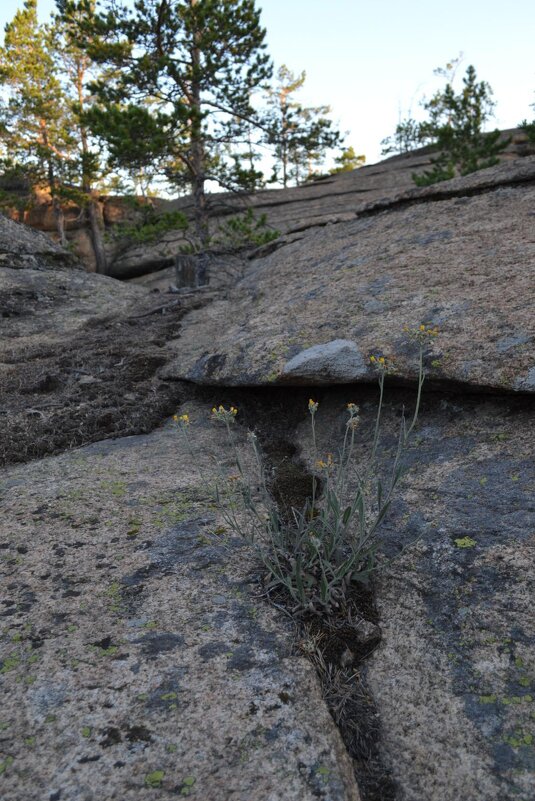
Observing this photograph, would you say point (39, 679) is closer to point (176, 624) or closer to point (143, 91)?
point (176, 624)

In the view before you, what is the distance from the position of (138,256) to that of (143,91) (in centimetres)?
1381

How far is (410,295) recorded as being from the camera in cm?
389

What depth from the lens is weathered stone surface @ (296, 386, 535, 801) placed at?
5.13 ft

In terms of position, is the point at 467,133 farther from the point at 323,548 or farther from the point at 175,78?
the point at 323,548

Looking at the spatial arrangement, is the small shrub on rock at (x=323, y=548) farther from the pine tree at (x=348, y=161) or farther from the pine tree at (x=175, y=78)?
the pine tree at (x=348, y=161)

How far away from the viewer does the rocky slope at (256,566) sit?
154 cm

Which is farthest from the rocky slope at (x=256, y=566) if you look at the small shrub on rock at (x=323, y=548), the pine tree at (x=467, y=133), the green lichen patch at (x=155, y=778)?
the pine tree at (x=467, y=133)

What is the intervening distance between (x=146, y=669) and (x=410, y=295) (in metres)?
3.11

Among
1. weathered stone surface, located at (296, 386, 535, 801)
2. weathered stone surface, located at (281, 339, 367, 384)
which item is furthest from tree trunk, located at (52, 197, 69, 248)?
weathered stone surface, located at (296, 386, 535, 801)

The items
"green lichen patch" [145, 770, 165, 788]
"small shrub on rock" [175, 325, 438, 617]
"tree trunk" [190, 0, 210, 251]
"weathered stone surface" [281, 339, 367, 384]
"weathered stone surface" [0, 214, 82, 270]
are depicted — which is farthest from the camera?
"tree trunk" [190, 0, 210, 251]

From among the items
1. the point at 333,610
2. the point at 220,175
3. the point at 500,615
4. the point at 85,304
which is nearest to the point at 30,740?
the point at 333,610

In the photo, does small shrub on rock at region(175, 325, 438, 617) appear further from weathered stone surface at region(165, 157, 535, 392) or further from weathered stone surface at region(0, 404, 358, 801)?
weathered stone surface at region(165, 157, 535, 392)

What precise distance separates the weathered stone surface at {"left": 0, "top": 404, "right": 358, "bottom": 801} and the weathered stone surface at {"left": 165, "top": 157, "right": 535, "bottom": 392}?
1.60 metres

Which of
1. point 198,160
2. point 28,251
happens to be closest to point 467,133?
point 198,160
